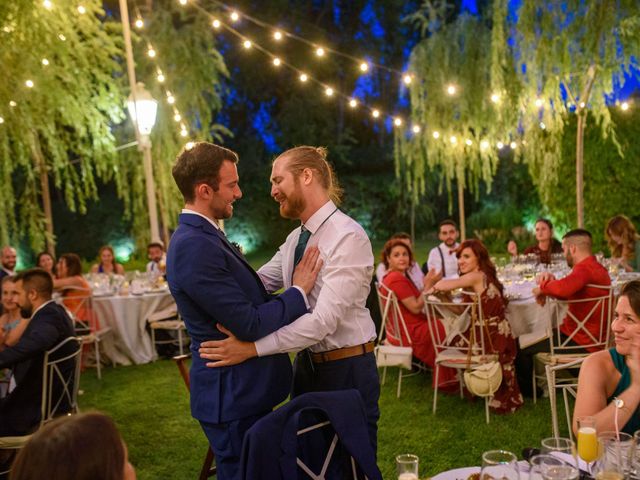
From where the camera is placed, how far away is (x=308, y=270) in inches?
93.5

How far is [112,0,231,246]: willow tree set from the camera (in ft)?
36.6

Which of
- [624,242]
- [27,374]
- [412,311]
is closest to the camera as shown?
[27,374]

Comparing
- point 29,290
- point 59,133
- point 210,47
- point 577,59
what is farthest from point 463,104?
point 29,290

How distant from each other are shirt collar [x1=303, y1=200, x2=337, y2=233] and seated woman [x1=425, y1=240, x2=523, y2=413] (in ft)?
9.03

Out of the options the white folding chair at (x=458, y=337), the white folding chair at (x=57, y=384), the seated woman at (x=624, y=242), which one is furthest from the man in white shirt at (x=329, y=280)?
the seated woman at (x=624, y=242)

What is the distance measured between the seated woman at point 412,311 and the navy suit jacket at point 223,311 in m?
3.28

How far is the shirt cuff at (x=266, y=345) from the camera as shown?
2232 mm

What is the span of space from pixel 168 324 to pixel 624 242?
5.09 m

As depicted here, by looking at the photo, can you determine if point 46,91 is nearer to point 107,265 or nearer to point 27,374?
point 107,265

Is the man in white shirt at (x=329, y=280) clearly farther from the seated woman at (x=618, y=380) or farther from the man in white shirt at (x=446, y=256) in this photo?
the man in white shirt at (x=446, y=256)

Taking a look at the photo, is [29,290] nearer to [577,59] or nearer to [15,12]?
[15,12]

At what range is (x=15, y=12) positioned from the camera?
6184 millimetres

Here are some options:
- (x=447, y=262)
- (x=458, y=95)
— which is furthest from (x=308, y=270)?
(x=458, y=95)

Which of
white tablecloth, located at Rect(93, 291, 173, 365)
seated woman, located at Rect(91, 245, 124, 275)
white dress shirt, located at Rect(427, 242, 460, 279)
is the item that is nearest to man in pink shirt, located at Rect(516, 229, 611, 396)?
white dress shirt, located at Rect(427, 242, 460, 279)
